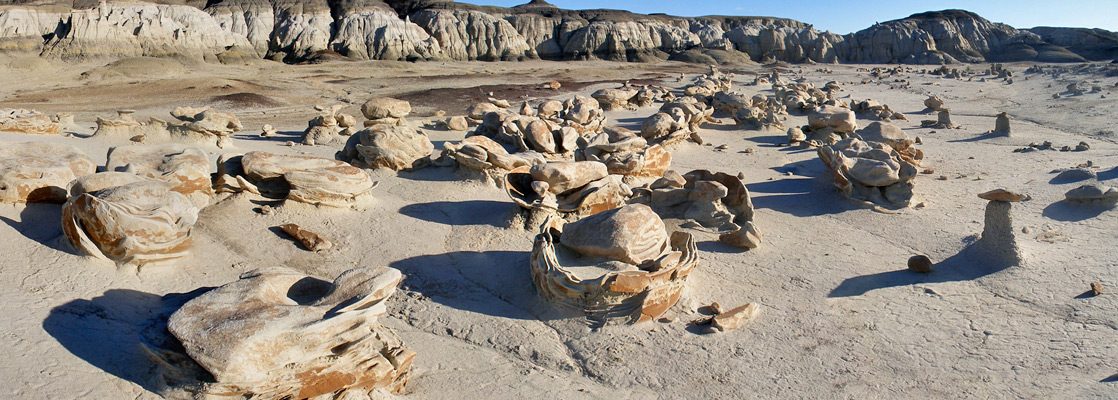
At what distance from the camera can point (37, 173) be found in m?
4.82

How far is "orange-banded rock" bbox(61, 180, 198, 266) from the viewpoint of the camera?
162 inches

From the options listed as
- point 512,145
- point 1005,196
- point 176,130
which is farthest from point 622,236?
point 176,130

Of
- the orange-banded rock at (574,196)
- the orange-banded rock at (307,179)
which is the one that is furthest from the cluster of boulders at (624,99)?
the orange-banded rock at (307,179)

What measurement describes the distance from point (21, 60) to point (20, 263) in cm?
2465

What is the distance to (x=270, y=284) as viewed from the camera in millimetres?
3250

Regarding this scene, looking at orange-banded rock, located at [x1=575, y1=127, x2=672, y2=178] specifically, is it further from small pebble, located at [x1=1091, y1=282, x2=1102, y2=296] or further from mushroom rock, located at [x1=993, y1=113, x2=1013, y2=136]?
mushroom rock, located at [x1=993, y1=113, x2=1013, y2=136]

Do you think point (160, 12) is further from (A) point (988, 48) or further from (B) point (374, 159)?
(A) point (988, 48)

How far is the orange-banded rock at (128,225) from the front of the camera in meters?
4.12

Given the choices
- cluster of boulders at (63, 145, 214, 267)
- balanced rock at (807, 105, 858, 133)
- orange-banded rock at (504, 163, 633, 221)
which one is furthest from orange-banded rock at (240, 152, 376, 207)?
balanced rock at (807, 105, 858, 133)

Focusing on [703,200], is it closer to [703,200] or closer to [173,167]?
[703,200]

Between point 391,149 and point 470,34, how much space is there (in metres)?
36.1

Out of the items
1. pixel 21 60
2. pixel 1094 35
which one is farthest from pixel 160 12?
pixel 1094 35

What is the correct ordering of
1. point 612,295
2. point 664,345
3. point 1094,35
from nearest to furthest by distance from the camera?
point 664,345 → point 612,295 → point 1094,35

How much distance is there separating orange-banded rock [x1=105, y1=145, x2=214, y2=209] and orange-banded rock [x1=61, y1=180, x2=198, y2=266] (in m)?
0.97
